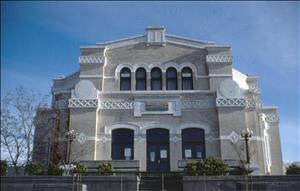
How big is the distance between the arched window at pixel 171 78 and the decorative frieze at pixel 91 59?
5526mm

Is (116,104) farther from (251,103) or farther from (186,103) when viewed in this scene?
(251,103)

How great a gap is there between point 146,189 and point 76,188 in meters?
4.10

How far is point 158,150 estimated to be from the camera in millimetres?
27328

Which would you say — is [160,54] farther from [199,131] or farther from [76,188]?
[76,188]

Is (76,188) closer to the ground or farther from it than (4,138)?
closer to the ground

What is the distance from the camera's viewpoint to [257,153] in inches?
1056

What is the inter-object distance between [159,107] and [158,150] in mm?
3331

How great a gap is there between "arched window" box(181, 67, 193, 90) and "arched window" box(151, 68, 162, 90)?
6.21 ft

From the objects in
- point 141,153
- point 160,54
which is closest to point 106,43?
point 160,54

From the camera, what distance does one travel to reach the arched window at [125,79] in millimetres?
29625

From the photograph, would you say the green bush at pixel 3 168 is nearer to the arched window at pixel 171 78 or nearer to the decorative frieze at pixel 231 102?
the arched window at pixel 171 78

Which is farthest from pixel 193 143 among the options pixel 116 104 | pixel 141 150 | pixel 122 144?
pixel 116 104

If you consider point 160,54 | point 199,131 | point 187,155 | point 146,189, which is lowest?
point 146,189

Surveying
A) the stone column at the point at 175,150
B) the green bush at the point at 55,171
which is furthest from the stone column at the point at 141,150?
the green bush at the point at 55,171
